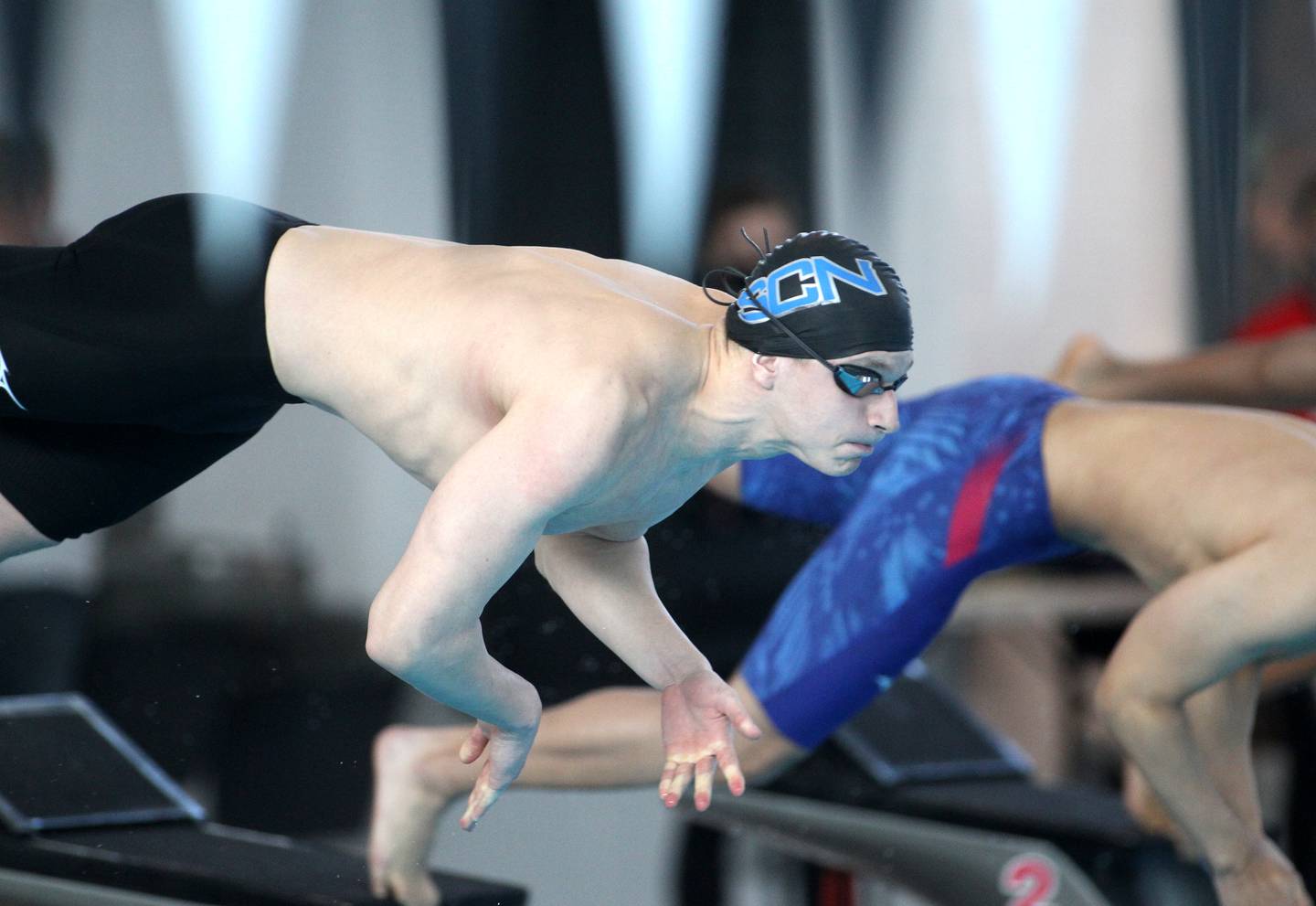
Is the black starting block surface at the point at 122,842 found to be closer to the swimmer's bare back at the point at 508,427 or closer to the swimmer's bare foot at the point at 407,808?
the swimmer's bare foot at the point at 407,808

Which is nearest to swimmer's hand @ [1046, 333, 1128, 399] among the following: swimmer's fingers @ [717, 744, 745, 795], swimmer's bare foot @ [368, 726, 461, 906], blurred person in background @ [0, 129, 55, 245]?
swimmer's bare foot @ [368, 726, 461, 906]

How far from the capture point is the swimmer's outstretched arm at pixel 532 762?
2279 millimetres

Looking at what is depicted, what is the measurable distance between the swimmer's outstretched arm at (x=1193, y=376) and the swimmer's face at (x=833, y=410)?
5.60 ft

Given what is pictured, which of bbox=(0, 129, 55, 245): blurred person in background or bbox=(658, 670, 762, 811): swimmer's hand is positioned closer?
bbox=(658, 670, 762, 811): swimmer's hand

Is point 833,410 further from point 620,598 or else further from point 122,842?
point 122,842

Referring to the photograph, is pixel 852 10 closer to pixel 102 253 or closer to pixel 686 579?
pixel 686 579

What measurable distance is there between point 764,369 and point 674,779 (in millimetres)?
416

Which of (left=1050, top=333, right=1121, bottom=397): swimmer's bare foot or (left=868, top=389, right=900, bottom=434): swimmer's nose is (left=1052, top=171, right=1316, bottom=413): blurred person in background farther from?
(left=868, top=389, right=900, bottom=434): swimmer's nose

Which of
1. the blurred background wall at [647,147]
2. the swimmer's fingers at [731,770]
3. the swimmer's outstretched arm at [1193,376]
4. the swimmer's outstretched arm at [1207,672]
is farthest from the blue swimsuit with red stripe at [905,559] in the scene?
the blurred background wall at [647,147]

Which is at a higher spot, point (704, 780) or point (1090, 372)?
point (704, 780)

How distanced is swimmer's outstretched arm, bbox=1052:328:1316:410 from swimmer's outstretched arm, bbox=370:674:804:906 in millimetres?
1197

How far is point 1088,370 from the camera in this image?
3.19 meters

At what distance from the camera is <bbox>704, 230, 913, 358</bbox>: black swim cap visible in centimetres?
155

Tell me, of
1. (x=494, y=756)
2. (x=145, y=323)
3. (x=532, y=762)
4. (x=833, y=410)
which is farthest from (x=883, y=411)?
(x=532, y=762)
